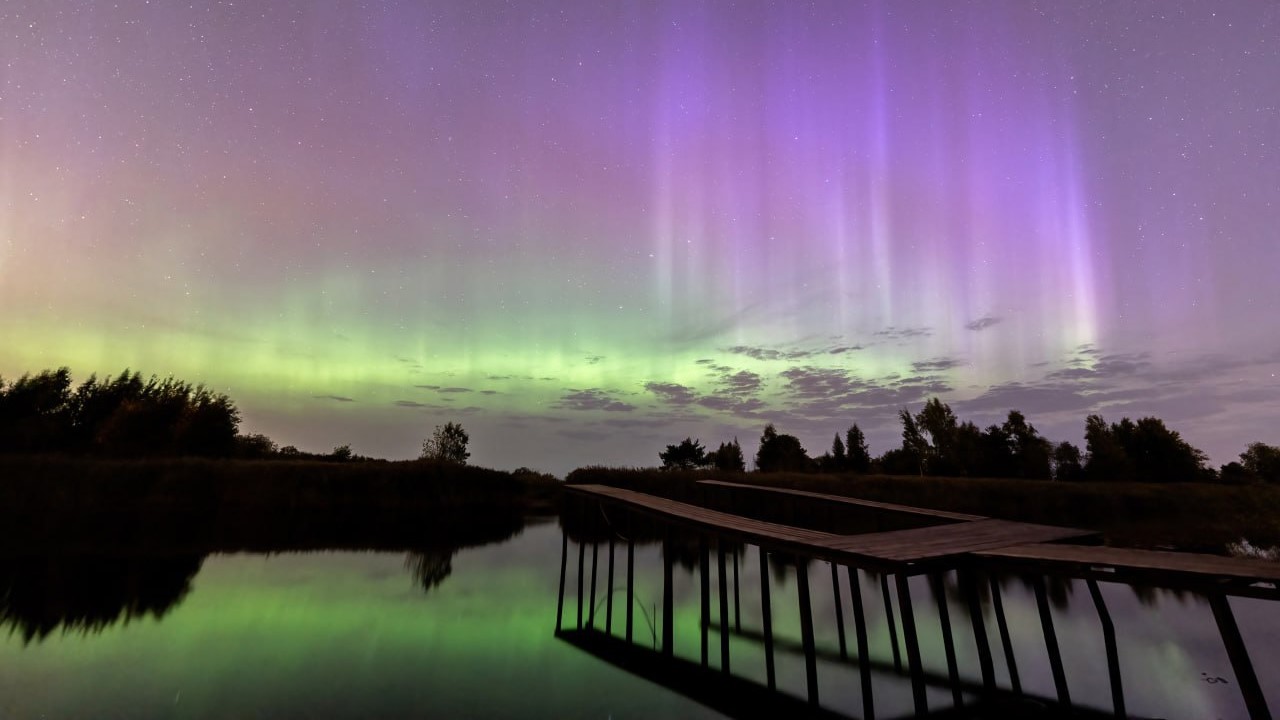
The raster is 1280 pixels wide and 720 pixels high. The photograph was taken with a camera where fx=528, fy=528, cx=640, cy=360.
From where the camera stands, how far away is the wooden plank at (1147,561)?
5368 mm

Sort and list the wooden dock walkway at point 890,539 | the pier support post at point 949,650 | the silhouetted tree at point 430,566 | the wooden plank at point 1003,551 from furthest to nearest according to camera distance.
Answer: the silhouetted tree at point 430,566, the pier support post at point 949,650, the wooden dock walkway at point 890,539, the wooden plank at point 1003,551

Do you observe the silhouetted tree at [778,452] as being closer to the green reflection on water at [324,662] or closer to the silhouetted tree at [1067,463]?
the silhouetted tree at [1067,463]

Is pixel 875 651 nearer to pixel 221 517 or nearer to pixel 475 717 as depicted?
pixel 475 717

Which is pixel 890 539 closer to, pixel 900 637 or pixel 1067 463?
pixel 900 637

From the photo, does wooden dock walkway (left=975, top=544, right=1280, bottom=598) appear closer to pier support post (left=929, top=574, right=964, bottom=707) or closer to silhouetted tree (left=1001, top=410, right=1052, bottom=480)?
pier support post (left=929, top=574, right=964, bottom=707)

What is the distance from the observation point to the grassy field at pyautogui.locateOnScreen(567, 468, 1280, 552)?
28.2m

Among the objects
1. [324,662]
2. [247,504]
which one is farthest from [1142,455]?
[247,504]

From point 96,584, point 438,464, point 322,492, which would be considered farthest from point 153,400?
point 96,584

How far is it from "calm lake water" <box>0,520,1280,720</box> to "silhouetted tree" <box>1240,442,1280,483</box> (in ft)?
66.2

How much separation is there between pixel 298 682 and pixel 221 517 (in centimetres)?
2821

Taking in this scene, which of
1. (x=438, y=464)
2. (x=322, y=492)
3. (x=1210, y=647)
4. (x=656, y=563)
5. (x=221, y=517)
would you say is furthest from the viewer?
(x=438, y=464)

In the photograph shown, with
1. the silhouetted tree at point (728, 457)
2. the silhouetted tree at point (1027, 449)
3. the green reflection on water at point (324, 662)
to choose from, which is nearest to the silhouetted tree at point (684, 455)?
the silhouetted tree at point (728, 457)

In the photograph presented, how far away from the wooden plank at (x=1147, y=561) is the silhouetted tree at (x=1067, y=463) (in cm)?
5424

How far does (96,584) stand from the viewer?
15.3 metres
